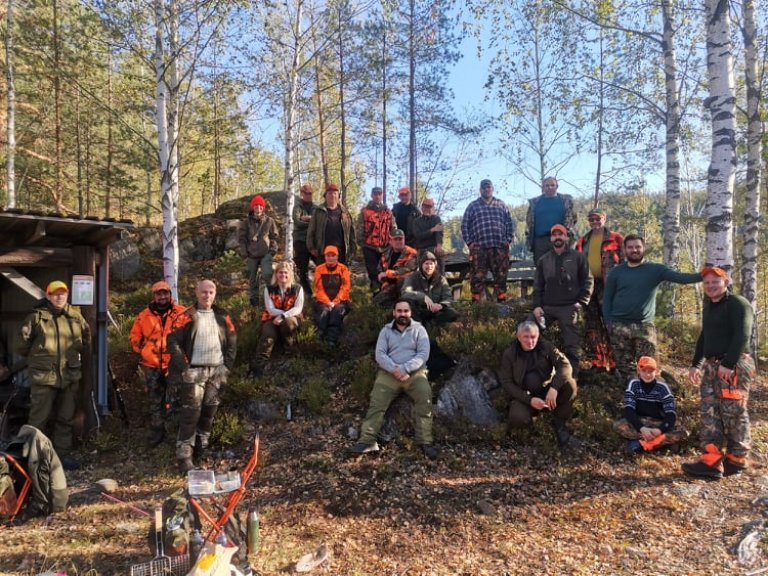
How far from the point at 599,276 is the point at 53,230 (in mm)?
8082

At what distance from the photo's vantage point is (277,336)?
7363mm

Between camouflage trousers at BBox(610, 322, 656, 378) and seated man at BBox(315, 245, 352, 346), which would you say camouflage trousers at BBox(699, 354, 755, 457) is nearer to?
camouflage trousers at BBox(610, 322, 656, 378)

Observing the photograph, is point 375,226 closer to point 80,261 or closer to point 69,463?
point 80,261

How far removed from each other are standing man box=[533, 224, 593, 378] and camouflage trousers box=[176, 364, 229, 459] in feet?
14.4

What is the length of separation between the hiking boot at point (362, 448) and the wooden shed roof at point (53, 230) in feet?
14.5

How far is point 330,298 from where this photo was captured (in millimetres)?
7691

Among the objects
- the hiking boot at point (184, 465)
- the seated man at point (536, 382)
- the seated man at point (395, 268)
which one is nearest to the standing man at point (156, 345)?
the hiking boot at point (184, 465)

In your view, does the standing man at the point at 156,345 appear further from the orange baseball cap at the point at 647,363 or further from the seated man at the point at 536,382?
the orange baseball cap at the point at 647,363

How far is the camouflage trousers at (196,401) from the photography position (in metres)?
5.65

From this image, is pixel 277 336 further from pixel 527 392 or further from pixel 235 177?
pixel 235 177

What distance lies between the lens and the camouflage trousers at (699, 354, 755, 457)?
5.08 meters

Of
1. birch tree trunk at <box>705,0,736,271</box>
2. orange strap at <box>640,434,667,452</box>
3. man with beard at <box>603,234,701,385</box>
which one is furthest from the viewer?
birch tree trunk at <box>705,0,736,271</box>

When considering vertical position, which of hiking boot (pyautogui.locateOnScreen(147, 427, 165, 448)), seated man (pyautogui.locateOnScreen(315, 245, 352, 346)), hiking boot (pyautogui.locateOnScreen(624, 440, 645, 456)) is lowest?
hiking boot (pyautogui.locateOnScreen(147, 427, 165, 448))

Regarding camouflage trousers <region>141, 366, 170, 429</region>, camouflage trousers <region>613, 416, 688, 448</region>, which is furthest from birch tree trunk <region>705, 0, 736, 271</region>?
camouflage trousers <region>141, 366, 170, 429</region>
